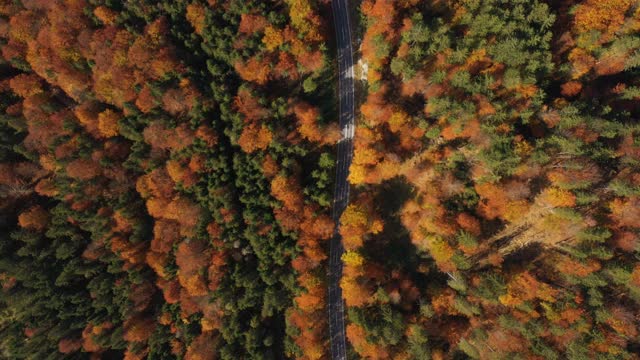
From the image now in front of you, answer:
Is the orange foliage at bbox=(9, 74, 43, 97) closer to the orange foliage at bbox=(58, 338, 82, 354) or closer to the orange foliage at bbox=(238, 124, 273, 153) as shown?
the orange foliage at bbox=(238, 124, 273, 153)

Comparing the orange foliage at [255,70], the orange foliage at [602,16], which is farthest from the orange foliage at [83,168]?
the orange foliage at [602,16]

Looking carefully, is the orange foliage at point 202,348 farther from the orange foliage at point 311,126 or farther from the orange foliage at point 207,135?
the orange foliage at point 311,126

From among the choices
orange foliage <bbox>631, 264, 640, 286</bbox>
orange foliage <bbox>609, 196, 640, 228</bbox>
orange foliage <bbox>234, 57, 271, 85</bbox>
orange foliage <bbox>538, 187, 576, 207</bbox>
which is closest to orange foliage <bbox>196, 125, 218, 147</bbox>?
orange foliage <bbox>234, 57, 271, 85</bbox>

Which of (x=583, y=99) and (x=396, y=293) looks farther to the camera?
(x=396, y=293)

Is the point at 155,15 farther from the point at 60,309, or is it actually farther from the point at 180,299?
the point at 60,309

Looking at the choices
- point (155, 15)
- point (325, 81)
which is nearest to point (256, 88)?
point (325, 81)

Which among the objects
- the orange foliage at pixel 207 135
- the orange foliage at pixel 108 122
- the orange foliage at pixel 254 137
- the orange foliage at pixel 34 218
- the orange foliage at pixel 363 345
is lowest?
the orange foliage at pixel 363 345
